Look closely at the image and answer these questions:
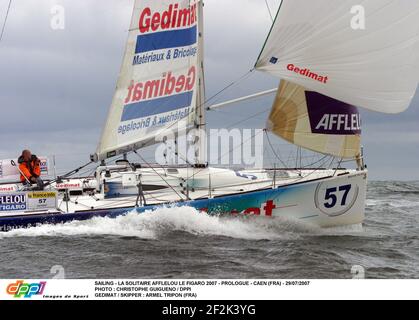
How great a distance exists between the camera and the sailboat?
1322 centimetres

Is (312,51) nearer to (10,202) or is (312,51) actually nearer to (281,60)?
(281,60)

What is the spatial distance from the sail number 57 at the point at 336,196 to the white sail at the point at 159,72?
3677 mm

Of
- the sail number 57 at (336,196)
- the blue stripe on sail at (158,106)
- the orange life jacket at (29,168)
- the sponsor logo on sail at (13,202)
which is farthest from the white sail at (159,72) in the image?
the sail number 57 at (336,196)

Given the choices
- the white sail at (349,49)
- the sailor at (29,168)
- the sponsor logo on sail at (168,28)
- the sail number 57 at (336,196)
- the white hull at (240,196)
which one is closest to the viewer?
the white sail at (349,49)

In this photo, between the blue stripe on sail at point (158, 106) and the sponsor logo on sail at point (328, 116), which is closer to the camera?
the sponsor logo on sail at point (328, 116)

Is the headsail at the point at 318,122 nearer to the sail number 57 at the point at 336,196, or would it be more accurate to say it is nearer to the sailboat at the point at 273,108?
the sailboat at the point at 273,108

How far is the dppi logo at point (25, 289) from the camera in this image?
599 cm

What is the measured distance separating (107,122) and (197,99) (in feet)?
7.39

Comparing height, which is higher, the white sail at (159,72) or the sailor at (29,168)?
the white sail at (159,72)

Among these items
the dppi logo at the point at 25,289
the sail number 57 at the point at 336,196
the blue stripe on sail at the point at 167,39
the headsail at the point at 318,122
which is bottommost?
the dppi logo at the point at 25,289

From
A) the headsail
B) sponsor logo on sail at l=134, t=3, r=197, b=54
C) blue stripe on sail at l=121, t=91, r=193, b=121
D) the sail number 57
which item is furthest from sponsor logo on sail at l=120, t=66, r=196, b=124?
the sail number 57

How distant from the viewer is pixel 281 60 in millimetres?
13227

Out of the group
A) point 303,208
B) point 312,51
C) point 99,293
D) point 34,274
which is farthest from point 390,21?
point 99,293

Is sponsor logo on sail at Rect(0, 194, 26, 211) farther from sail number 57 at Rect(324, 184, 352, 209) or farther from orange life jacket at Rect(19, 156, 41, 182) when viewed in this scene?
sail number 57 at Rect(324, 184, 352, 209)
